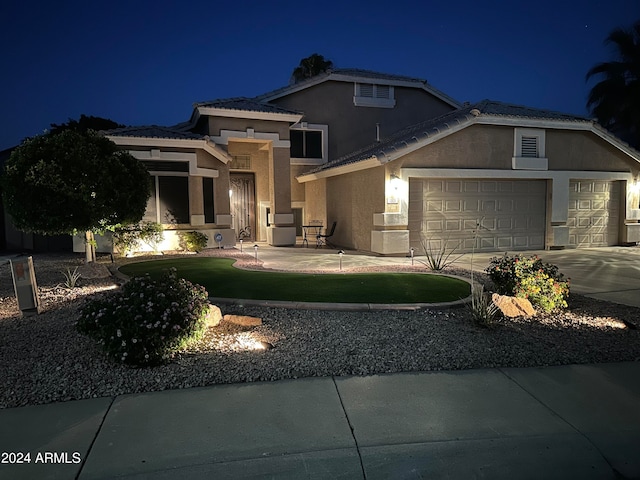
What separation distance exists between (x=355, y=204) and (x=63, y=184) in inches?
333

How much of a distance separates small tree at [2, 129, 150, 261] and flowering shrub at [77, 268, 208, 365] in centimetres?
531

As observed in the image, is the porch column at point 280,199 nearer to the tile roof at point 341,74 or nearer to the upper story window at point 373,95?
the tile roof at point 341,74

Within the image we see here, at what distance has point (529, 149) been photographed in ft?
A: 46.1

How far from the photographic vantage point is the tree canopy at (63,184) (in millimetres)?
9133

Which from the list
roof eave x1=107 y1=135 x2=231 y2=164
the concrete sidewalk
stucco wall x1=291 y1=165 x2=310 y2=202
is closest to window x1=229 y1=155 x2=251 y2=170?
stucco wall x1=291 y1=165 x2=310 y2=202

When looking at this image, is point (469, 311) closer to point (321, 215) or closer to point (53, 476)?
point (53, 476)

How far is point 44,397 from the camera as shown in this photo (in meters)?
3.87

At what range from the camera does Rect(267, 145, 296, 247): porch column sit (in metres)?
17.0

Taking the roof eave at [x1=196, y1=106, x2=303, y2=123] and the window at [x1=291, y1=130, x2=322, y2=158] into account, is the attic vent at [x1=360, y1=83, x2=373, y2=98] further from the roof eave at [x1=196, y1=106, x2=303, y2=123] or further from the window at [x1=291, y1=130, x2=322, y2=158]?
the roof eave at [x1=196, y1=106, x2=303, y2=123]

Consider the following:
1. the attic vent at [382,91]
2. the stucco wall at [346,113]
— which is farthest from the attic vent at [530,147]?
the attic vent at [382,91]

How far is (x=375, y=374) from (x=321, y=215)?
13.7 meters

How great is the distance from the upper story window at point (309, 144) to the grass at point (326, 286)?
9.55 metres

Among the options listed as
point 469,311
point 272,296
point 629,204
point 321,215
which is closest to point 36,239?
point 321,215

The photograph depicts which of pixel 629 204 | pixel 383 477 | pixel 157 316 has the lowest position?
pixel 383 477
